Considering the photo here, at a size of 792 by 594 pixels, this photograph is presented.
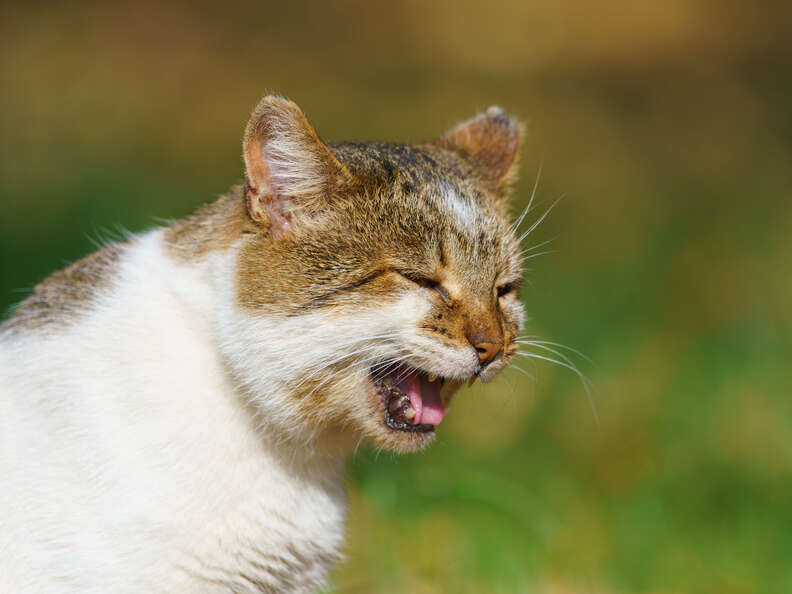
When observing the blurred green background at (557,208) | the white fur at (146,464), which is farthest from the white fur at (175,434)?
the blurred green background at (557,208)

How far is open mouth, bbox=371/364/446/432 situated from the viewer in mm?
2402

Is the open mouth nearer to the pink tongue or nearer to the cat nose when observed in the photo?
the pink tongue

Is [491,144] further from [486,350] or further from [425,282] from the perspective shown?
[486,350]

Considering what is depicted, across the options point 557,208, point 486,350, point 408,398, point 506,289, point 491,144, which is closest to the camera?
point 486,350

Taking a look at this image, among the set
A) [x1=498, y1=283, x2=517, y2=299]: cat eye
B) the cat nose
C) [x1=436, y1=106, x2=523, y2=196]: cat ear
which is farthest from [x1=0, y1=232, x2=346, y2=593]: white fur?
[x1=436, y1=106, x2=523, y2=196]: cat ear

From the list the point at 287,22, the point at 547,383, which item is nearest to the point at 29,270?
the point at 547,383

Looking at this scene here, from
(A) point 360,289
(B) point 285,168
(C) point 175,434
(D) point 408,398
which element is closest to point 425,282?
(A) point 360,289

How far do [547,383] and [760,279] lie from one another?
6.45 feet

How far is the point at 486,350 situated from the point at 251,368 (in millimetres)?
605

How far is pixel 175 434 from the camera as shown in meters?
2.38

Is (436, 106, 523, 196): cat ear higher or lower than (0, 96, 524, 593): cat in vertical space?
higher

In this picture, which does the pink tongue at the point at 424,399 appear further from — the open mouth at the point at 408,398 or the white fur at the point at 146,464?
the white fur at the point at 146,464

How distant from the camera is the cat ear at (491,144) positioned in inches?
116

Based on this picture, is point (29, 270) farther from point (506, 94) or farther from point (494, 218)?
point (506, 94)
